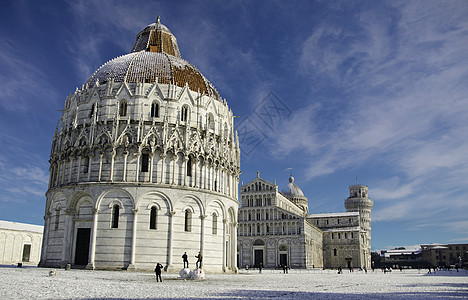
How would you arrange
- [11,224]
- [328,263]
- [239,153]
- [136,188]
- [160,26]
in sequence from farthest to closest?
1. [328,263]
2. [11,224]
3. [160,26]
4. [239,153]
5. [136,188]

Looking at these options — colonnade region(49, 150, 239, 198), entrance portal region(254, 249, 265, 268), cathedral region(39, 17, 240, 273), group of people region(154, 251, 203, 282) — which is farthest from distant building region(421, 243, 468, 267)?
group of people region(154, 251, 203, 282)

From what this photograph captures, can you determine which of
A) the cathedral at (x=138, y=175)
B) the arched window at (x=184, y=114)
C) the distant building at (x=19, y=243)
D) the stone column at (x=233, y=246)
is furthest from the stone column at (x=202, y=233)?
the distant building at (x=19, y=243)

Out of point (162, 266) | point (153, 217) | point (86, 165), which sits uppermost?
point (86, 165)

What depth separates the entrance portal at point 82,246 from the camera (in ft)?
118

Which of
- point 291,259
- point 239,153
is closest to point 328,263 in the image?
point 291,259

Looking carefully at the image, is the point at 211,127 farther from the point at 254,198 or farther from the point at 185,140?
the point at 254,198

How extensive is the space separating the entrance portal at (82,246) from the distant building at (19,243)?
138ft

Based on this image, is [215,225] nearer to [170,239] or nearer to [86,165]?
[170,239]

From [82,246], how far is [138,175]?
319 inches

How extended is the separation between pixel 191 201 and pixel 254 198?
2415 inches

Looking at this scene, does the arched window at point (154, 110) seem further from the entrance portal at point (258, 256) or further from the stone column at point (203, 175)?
the entrance portal at point (258, 256)

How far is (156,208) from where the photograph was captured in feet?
120

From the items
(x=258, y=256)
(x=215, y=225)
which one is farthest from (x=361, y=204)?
(x=215, y=225)

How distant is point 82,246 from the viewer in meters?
36.2
